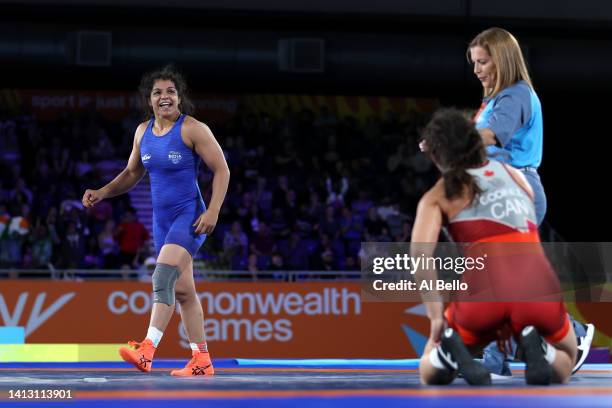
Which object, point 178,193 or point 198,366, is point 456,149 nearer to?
point 178,193

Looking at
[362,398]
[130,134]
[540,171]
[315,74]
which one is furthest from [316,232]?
[362,398]

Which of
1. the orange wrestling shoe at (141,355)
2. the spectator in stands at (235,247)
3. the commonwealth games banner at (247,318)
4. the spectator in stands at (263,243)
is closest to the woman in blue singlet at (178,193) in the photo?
the orange wrestling shoe at (141,355)

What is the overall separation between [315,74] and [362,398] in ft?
34.9

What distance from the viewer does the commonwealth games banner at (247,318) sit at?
9969 millimetres

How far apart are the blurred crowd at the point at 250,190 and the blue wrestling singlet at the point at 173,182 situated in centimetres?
568

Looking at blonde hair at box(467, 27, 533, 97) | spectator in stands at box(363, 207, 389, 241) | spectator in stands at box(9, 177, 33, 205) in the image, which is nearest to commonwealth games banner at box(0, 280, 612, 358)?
spectator in stands at box(363, 207, 389, 241)

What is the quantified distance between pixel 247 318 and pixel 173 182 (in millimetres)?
5130

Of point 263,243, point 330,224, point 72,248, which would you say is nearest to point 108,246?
point 72,248

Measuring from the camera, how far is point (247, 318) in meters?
10.2

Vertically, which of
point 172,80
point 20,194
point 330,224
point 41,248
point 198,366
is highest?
point 172,80

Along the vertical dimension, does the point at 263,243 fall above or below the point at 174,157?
below

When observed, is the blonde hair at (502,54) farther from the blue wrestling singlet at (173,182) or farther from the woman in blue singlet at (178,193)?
the blue wrestling singlet at (173,182)

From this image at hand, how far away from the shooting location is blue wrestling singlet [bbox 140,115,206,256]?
5.23 meters

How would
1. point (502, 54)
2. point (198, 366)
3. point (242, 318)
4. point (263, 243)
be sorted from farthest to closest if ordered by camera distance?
point (263, 243) < point (242, 318) < point (198, 366) < point (502, 54)
